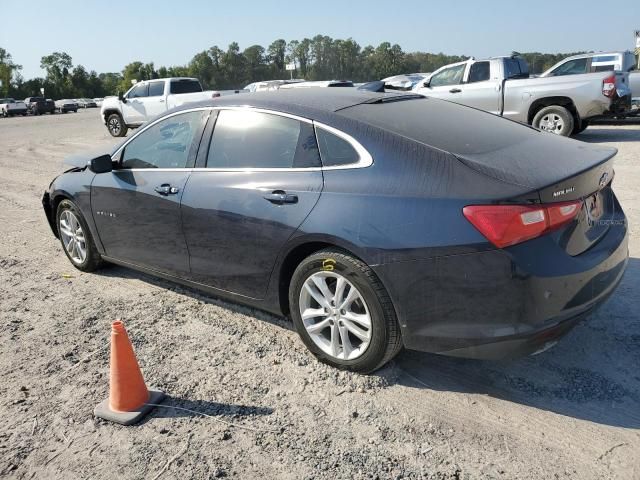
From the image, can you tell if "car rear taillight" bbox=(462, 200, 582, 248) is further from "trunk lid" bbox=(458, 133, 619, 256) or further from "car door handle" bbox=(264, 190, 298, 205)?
"car door handle" bbox=(264, 190, 298, 205)

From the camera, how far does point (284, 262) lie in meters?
3.34

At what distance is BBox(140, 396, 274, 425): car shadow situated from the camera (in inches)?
115

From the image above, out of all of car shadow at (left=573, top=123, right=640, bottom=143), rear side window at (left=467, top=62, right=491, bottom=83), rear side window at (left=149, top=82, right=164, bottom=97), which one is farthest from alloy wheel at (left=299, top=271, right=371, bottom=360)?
rear side window at (left=149, top=82, right=164, bottom=97)

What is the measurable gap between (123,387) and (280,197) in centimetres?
137

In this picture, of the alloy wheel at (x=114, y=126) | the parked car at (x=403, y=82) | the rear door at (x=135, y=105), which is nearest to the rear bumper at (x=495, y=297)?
the parked car at (x=403, y=82)

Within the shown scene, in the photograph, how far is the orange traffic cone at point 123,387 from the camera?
2908 mm

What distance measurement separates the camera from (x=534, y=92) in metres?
11.6

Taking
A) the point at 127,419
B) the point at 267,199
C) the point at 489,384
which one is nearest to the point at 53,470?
the point at 127,419

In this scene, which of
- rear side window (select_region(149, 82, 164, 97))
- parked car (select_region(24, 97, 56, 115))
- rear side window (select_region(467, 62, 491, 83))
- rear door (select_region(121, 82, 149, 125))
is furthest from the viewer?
parked car (select_region(24, 97, 56, 115))

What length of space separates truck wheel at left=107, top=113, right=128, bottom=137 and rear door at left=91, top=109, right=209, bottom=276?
16.2 m

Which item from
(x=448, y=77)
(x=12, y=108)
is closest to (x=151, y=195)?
(x=448, y=77)

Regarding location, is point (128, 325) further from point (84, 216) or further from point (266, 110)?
point (266, 110)

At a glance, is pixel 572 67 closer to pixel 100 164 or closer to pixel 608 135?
pixel 608 135

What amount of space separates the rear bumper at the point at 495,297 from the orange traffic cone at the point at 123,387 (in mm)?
1402
